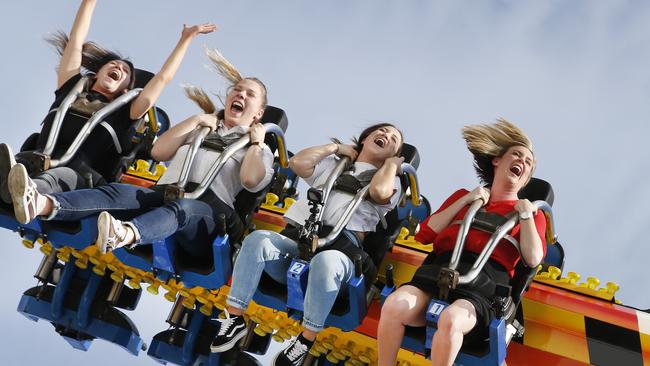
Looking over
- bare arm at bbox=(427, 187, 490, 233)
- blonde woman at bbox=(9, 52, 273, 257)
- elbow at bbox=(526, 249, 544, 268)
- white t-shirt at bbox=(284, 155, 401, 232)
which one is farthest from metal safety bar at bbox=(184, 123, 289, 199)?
elbow at bbox=(526, 249, 544, 268)

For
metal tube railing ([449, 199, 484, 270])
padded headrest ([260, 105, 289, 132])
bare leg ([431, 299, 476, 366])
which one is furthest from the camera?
padded headrest ([260, 105, 289, 132])

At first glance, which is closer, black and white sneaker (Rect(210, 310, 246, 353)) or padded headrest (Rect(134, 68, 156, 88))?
black and white sneaker (Rect(210, 310, 246, 353))

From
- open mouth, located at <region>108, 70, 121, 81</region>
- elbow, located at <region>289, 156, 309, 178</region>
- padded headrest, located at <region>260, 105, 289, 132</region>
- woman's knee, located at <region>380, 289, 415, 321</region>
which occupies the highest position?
padded headrest, located at <region>260, 105, 289, 132</region>

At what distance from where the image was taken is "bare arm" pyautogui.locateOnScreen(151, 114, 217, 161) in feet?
16.4

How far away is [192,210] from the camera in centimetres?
460

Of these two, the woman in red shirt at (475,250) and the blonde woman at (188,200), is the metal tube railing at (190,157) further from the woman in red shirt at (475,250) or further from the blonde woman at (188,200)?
the woman in red shirt at (475,250)

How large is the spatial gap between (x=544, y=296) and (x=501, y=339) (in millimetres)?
760

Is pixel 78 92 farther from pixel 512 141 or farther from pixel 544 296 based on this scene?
pixel 544 296

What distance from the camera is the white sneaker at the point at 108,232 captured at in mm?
4039

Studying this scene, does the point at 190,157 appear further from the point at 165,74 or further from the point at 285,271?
the point at 285,271

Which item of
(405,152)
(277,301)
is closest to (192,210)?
(277,301)

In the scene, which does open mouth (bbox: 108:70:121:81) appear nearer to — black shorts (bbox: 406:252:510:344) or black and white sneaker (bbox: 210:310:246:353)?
black and white sneaker (bbox: 210:310:246:353)

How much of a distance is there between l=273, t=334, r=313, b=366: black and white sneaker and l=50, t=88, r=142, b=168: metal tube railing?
158cm

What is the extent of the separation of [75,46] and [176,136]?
928 millimetres
